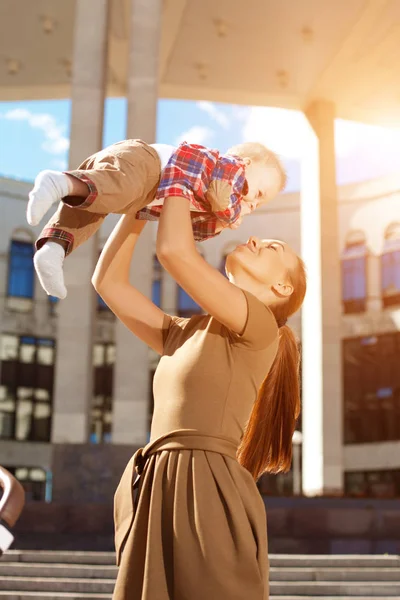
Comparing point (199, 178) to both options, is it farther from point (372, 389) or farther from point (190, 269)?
point (372, 389)

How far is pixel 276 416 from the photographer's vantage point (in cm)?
282

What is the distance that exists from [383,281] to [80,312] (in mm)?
20003

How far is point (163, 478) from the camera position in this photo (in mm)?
2391

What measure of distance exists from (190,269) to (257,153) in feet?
2.21

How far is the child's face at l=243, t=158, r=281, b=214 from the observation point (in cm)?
294

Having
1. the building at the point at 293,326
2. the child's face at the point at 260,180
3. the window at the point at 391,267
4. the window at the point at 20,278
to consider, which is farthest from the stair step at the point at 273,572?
the window at the point at 20,278

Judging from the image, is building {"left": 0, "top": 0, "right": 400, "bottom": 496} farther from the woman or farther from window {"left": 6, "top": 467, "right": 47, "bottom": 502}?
window {"left": 6, "top": 467, "right": 47, "bottom": 502}

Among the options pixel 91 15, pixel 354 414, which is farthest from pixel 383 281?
pixel 91 15

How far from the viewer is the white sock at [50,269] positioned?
96.9 inches

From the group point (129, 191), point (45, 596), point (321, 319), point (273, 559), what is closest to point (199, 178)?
point (129, 191)

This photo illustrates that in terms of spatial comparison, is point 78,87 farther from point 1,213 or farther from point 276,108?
point 1,213

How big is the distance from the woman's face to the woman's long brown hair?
5 centimetres

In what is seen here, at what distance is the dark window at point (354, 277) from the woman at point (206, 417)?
3035 cm

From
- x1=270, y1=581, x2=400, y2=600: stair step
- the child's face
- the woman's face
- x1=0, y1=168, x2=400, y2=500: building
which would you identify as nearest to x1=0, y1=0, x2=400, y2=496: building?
x1=270, y1=581, x2=400, y2=600: stair step
